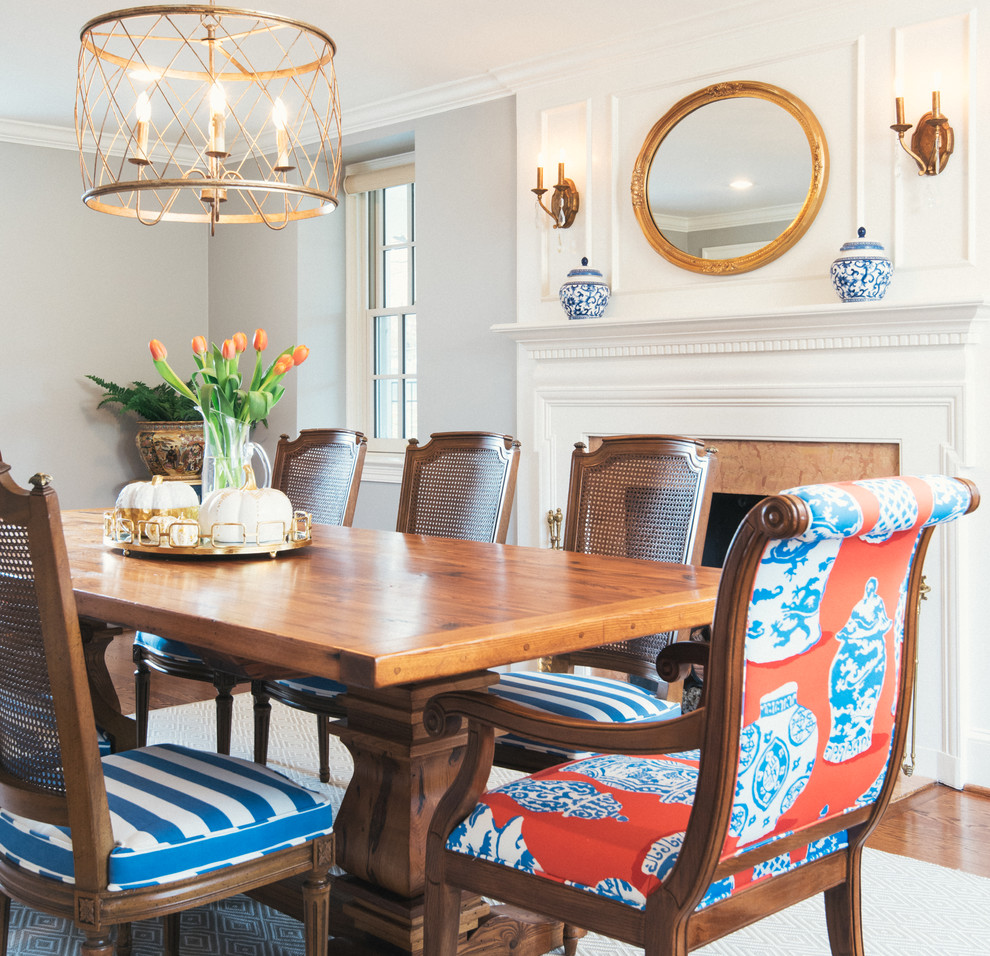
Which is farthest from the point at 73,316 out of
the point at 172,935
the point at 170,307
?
the point at 172,935

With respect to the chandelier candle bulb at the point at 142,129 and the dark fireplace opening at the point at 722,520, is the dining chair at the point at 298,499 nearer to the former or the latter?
the chandelier candle bulb at the point at 142,129

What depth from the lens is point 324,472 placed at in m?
3.40

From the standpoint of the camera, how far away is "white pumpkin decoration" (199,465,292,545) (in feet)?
7.56

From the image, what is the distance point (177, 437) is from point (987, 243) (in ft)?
13.0

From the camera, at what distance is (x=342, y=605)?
1721 mm

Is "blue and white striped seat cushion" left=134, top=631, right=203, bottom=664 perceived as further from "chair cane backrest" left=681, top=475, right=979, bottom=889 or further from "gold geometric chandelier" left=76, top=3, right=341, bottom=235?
"chair cane backrest" left=681, top=475, right=979, bottom=889

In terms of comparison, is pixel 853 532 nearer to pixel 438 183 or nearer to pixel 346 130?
pixel 438 183

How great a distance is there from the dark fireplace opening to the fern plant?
2.85 m

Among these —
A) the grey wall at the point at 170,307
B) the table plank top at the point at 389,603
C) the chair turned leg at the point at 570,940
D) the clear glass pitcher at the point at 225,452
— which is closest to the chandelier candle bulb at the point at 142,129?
the clear glass pitcher at the point at 225,452

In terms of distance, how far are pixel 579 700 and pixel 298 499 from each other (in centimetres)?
155

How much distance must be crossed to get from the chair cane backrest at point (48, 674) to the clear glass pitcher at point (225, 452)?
2.89ft

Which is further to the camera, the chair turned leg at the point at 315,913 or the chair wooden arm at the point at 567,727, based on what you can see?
the chair turned leg at the point at 315,913

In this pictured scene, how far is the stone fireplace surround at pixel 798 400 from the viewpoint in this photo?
10.8 ft

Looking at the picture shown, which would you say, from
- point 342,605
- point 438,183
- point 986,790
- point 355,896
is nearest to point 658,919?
point 342,605
